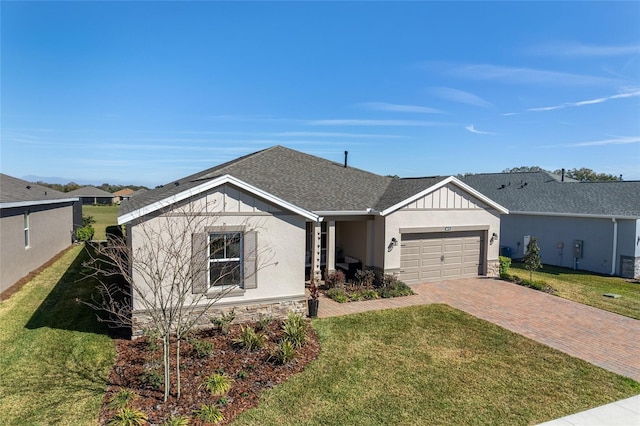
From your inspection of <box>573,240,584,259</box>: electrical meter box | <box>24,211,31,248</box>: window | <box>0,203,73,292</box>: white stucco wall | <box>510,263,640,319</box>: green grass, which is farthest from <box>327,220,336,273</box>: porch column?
<box>573,240,584,259</box>: electrical meter box

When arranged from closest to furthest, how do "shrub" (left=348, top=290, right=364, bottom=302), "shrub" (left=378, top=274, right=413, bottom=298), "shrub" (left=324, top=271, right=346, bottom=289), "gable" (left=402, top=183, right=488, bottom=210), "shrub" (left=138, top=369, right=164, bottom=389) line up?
"shrub" (left=138, top=369, right=164, bottom=389), "shrub" (left=348, top=290, right=364, bottom=302), "shrub" (left=378, top=274, right=413, bottom=298), "shrub" (left=324, top=271, right=346, bottom=289), "gable" (left=402, top=183, right=488, bottom=210)

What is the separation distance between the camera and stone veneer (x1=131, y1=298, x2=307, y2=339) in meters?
9.52

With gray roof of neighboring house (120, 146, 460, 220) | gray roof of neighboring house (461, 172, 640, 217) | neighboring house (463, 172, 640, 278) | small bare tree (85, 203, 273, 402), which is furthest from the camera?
gray roof of neighboring house (461, 172, 640, 217)

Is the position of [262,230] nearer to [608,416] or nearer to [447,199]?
[608,416]

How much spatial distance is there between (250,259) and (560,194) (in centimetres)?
2145

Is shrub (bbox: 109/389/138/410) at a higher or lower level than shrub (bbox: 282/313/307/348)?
lower

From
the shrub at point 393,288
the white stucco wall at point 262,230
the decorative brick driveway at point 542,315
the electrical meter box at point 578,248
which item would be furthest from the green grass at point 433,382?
the electrical meter box at point 578,248

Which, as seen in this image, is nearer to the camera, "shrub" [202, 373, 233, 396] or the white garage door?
"shrub" [202, 373, 233, 396]

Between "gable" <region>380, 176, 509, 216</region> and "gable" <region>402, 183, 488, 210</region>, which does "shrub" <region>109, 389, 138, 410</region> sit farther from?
"gable" <region>402, 183, 488, 210</region>

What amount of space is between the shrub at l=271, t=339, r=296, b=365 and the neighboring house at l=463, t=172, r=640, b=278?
19434mm

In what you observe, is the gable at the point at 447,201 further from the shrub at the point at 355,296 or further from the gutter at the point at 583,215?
the gutter at the point at 583,215

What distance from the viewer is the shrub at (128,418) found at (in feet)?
19.2

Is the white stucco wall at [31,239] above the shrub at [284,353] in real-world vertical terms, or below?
above

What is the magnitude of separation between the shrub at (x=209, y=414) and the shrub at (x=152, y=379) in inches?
50.0
